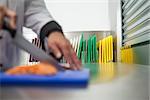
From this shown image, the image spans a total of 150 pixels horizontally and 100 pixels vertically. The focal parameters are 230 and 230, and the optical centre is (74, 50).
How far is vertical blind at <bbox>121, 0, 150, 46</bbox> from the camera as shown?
4.10 ft

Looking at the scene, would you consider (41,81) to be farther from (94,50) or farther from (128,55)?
(94,50)

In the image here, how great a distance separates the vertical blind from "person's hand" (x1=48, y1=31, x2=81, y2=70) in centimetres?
63

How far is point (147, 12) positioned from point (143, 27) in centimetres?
11

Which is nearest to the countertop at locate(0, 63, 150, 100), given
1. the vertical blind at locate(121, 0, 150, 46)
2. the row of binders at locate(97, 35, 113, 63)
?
the vertical blind at locate(121, 0, 150, 46)

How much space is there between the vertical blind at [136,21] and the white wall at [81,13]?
53 cm

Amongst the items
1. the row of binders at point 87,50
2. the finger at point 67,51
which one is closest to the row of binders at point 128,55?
the row of binders at point 87,50

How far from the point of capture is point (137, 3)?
144 centimetres

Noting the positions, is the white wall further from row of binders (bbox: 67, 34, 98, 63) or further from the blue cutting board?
the blue cutting board

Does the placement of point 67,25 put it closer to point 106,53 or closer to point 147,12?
point 106,53

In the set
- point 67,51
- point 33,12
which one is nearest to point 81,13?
point 33,12

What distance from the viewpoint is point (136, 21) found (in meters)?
1.49

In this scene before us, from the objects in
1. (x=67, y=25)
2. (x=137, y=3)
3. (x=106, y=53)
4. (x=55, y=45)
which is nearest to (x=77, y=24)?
(x=67, y=25)

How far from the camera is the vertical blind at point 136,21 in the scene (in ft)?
4.10

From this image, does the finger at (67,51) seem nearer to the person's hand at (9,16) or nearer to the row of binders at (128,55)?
the person's hand at (9,16)
